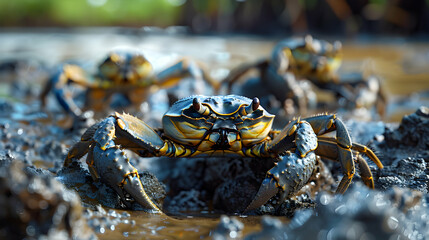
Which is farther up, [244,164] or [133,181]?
[133,181]

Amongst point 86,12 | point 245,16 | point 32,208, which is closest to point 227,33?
point 245,16

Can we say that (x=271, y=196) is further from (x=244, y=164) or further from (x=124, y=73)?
(x=124, y=73)

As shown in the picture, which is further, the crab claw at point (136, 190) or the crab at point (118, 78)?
the crab at point (118, 78)

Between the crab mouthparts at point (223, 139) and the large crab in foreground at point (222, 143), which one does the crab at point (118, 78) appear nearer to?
the large crab in foreground at point (222, 143)

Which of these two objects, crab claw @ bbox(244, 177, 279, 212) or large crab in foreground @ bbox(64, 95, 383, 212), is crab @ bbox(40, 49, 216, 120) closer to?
large crab in foreground @ bbox(64, 95, 383, 212)

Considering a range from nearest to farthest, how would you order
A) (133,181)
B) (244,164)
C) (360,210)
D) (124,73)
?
1. (360,210)
2. (133,181)
3. (244,164)
4. (124,73)

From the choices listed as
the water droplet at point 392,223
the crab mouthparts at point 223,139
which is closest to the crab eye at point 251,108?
the crab mouthparts at point 223,139

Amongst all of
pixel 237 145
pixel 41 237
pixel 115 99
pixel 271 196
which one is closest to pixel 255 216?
pixel 271 196

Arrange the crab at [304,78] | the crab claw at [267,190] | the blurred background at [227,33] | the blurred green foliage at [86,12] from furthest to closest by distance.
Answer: the blurred green foliage at [86,12] < the blurred background at [227,33] < the crab at [304,78] < the crab claw at [267,190]
